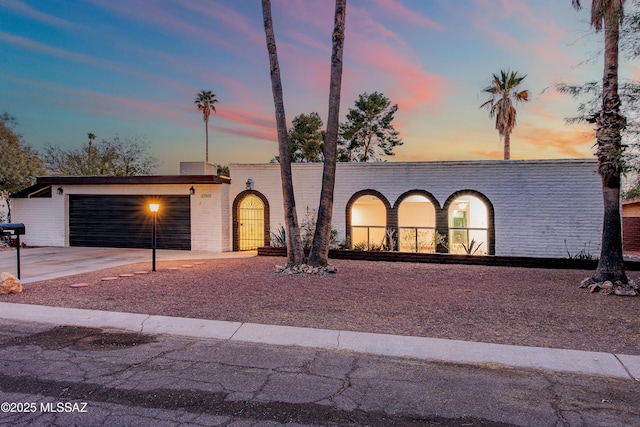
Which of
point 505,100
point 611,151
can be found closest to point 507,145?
point 505,100

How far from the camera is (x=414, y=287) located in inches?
335

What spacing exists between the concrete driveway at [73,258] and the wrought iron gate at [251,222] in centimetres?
97

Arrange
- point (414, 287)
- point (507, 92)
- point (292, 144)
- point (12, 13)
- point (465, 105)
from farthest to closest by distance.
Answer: point (292, 144)
point (507, 92)
point (465, 105)
point (12, 13)
point (414, 287)

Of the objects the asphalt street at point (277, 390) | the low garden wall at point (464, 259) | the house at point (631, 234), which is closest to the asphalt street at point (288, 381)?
the asphalt street at point (277, 390)

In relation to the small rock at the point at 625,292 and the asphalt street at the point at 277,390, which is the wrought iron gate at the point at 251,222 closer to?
the asphalt street at the point at 277,390

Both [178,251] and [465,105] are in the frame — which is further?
[465,105]

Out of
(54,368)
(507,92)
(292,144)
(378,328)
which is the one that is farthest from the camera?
(292,144)

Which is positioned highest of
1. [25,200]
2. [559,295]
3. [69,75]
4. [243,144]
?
[69,75]

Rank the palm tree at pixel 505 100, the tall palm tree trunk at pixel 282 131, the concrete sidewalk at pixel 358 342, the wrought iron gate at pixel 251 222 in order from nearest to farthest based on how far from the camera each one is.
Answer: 1. the concrete sidewalk at pixel 358 342
2. the tall palm tree trunk at pixel 282 131
3. the wrought iron gate at pixel 251 222
4. the palm tree at pixel 505 100

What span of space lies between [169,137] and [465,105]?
17.0m

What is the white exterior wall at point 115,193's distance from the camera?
51.4 ft

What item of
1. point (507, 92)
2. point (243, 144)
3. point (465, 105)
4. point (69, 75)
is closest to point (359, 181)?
point (465, 105)

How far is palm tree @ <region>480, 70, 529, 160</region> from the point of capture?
25.8 metres

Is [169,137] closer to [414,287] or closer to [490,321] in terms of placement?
[414,287]
